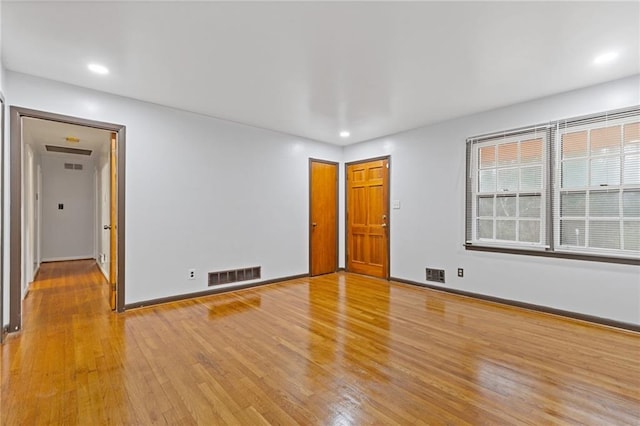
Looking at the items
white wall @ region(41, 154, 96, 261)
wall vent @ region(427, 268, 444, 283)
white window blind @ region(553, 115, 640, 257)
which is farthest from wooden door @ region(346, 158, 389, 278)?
white wall @ region(41, 154, 96, 261)

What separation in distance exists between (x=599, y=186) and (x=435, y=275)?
228 cm

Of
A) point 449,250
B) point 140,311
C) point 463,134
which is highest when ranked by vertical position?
point 463,134

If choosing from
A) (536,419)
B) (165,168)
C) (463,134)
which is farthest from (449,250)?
(165,168)

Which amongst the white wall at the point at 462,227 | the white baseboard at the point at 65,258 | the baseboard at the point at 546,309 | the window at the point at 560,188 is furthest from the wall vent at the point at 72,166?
the window at the point at 560,188

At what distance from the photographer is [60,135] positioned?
5.25 meters

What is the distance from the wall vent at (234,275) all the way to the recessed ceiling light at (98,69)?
2.75 m

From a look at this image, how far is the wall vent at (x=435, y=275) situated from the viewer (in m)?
4.71

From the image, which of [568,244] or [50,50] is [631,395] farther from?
[50,50]

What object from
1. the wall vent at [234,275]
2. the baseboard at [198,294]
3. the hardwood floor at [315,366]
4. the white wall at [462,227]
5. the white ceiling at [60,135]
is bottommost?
the hardwood floor at [315,366]

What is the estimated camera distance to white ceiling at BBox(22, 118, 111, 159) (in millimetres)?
4523

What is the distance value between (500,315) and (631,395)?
1.57 metres

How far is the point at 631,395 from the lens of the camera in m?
2.02

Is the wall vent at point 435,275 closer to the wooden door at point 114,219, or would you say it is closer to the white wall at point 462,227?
the white wall at point 462,227

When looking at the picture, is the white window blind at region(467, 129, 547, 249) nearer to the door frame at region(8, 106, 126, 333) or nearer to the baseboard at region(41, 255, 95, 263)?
the door frame at region(8, 106, 126, 333)
